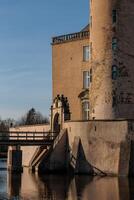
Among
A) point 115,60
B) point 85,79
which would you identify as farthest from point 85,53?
point 115,60

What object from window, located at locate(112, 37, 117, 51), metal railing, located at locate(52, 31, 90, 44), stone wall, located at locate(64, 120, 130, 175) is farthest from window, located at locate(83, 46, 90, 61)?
stone wall, located at locate(64, 120, 130, 175)

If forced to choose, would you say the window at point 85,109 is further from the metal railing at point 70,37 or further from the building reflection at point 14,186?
the building reflection at point 14,186

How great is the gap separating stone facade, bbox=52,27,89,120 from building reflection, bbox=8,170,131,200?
14853mm

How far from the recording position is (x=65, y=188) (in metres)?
32.4

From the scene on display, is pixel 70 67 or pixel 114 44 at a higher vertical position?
pixel 114 44

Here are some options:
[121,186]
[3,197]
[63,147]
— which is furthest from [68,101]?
[3,197]

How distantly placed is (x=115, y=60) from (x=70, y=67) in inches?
457

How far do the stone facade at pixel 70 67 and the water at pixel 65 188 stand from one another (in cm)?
1485

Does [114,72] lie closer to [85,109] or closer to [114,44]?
[114,44]

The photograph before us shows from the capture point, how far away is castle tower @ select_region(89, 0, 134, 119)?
44.0m

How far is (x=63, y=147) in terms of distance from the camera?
45.4m

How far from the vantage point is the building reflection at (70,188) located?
2856 cm

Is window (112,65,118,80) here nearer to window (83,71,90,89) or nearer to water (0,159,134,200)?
water (0,159,134,200)

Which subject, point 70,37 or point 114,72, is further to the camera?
point 70,37
